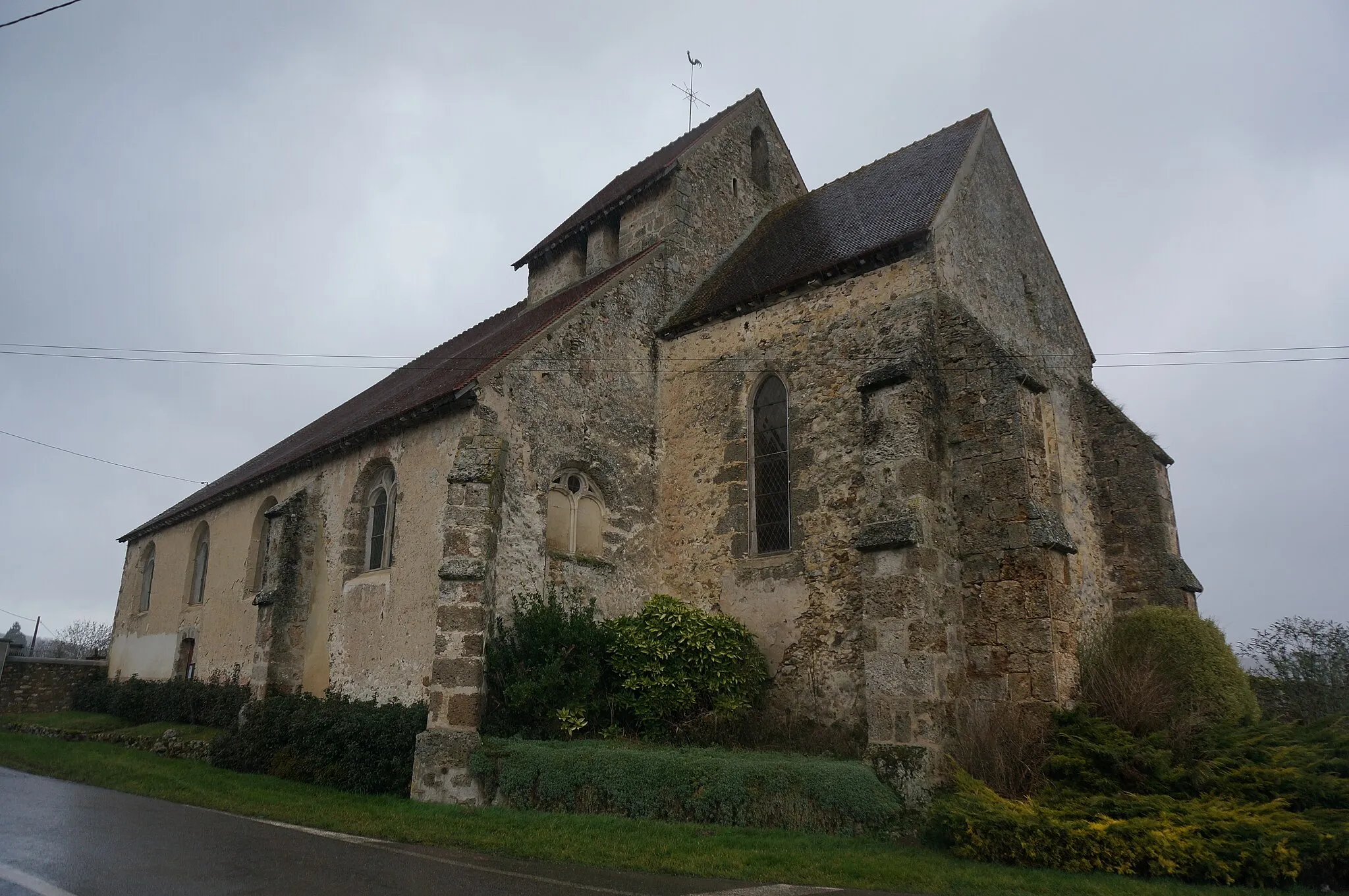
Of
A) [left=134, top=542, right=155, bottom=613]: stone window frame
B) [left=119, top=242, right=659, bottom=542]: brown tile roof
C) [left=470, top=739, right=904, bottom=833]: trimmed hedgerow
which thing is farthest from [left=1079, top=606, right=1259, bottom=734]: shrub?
[left=134, top=542, right=155, bottom=613]: stone window frame

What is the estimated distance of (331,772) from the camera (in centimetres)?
1288

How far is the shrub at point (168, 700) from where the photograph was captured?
18.0 meters

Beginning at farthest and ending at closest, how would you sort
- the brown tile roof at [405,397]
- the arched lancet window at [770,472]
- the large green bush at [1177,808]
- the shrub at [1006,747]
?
the brown tile roof at [405,397] < the arched lancet window at [770,472] < the shrub at [1006,747] < the large green bush at [1177,808]

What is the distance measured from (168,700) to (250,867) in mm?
15300

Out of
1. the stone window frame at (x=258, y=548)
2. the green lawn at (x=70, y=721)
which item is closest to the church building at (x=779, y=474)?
the stone window frame at (x=258, y=548)

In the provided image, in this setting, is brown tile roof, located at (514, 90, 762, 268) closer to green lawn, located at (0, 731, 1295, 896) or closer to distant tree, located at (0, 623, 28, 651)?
green lawn, located at (0, 731, 1295, 896)

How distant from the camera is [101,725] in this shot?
69.6ft

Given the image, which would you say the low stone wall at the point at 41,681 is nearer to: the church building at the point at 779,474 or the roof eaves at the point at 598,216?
the church building at the point at 779,474

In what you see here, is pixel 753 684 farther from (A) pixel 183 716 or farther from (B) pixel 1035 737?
(A) pixel 183 716

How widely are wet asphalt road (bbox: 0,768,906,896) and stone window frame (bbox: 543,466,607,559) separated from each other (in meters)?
5.70

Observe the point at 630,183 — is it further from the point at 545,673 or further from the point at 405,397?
the point at 545,673

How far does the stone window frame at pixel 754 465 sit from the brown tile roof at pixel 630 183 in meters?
5.97

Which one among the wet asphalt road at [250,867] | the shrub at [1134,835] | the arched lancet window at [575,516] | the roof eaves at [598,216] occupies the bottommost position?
the wet asphalt road at [250,867]

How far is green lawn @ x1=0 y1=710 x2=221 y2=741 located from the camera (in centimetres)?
1783
